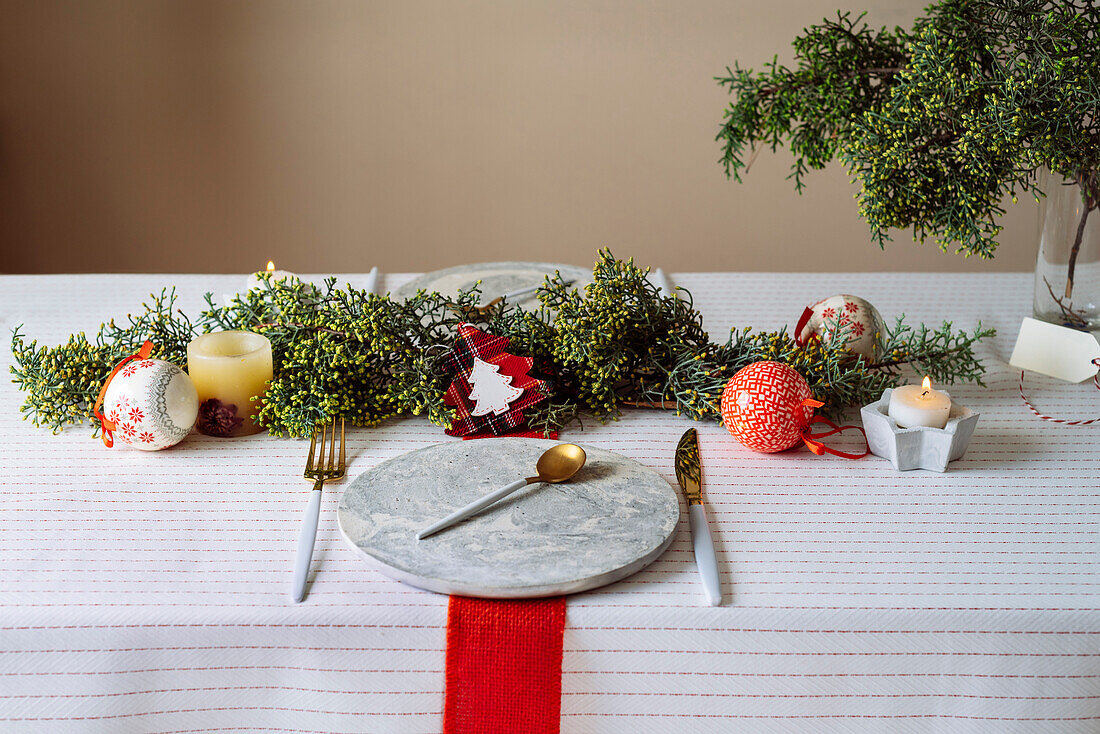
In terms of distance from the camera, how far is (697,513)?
2.57ft

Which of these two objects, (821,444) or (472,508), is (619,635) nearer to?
(472,508)

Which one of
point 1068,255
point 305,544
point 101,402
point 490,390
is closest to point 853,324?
point 1068,255

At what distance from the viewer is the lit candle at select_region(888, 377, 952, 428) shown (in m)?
0.87

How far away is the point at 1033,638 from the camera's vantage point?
0.67 meters

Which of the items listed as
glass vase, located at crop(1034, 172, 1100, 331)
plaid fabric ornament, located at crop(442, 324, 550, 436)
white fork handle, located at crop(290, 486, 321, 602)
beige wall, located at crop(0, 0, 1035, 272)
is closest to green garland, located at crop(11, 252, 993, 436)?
plaid fabric ornament, located at crop(442, 324, 550, 436)

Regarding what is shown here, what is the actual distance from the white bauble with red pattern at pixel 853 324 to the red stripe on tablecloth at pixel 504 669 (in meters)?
0.52

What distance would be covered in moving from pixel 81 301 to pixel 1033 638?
124cm

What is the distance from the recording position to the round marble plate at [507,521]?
2.22 ft

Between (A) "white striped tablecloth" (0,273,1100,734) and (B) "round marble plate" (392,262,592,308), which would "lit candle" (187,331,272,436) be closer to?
(A) "white striped tablecloth" (0,273,1100,734)

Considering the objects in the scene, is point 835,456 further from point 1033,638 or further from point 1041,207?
point 1041,207

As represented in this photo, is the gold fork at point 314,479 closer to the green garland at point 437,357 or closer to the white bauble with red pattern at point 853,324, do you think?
the green garland at point 437,357

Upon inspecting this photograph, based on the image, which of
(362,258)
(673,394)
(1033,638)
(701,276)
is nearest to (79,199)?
(362,258)

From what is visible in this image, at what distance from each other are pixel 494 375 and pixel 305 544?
0.28m

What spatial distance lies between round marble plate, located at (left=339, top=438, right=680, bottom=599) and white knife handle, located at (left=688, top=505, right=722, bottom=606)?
19 mm
